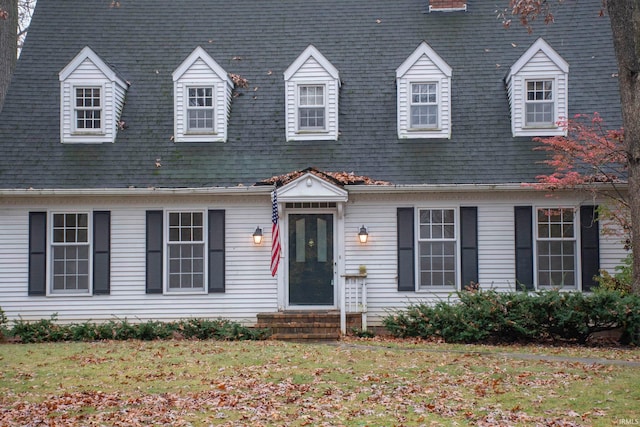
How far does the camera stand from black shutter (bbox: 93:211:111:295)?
15.3 metres

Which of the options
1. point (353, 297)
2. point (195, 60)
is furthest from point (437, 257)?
point (195, 60)

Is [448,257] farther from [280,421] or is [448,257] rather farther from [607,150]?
[280,421]

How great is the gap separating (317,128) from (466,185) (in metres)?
3.65

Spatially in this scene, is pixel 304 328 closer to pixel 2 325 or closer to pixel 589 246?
pixel 589 246

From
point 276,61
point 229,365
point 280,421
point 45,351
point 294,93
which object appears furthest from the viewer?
point 276,61

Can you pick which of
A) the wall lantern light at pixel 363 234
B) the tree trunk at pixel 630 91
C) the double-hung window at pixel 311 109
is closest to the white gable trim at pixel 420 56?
the double-hung window at pixel 311 109

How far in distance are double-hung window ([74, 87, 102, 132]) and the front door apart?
5.04 meters

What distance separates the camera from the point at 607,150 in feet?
46.2

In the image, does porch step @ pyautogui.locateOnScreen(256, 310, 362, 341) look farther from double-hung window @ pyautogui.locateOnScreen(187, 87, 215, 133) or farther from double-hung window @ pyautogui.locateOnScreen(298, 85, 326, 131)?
double-hung window @ pyautogui.locateOnScreen(187, 87, 215, 133)

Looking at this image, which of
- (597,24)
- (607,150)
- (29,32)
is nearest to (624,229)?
(607,150)

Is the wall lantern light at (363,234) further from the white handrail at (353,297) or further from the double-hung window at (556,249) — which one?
the double-hung window at (556,249)

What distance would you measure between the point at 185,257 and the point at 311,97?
459 cm

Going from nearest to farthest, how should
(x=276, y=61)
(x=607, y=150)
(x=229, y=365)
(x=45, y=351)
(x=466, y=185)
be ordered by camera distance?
(x=229, y=365) → (x=45, y=351) → (x=607, y=150) → (x=466, y=185) → (x=276, y=61)

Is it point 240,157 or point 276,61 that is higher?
point 276,61
